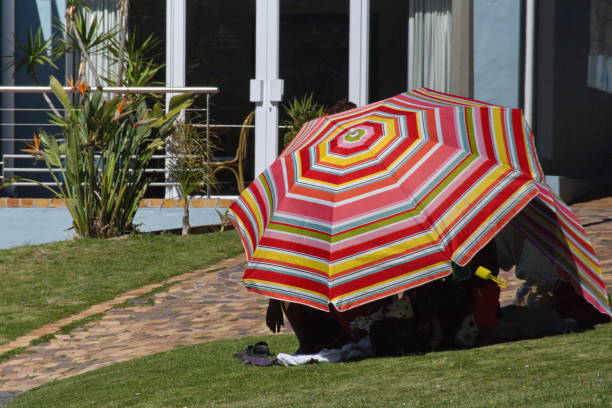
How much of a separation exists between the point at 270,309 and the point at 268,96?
7828mm

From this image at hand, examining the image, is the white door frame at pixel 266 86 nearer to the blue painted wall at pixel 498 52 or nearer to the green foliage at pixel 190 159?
the green foliage at pixel 190 159

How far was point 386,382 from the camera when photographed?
4.55m

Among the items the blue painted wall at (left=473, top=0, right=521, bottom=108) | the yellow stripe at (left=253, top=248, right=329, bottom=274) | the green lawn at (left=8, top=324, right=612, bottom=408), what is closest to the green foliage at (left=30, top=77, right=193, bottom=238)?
the blue painted wall at (left=473, top=0, right=521, bottom=108)

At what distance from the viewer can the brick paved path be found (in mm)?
6955

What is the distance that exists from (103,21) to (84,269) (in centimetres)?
502

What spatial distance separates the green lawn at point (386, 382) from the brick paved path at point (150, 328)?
0.84 meters

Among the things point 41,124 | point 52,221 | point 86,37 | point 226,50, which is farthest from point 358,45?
point 226,50

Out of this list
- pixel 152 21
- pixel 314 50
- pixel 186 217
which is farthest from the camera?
pixel 314 50

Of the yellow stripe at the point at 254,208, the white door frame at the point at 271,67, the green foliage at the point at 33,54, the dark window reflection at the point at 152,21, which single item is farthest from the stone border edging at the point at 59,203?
the yellow stripe at the point at 254,208

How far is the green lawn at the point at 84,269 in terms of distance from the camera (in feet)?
28.7

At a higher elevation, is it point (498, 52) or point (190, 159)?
point (498, 52)

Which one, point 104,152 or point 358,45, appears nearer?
point 104,152

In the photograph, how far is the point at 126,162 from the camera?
11.4 metres

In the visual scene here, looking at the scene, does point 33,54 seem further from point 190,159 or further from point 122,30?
point 190,159
